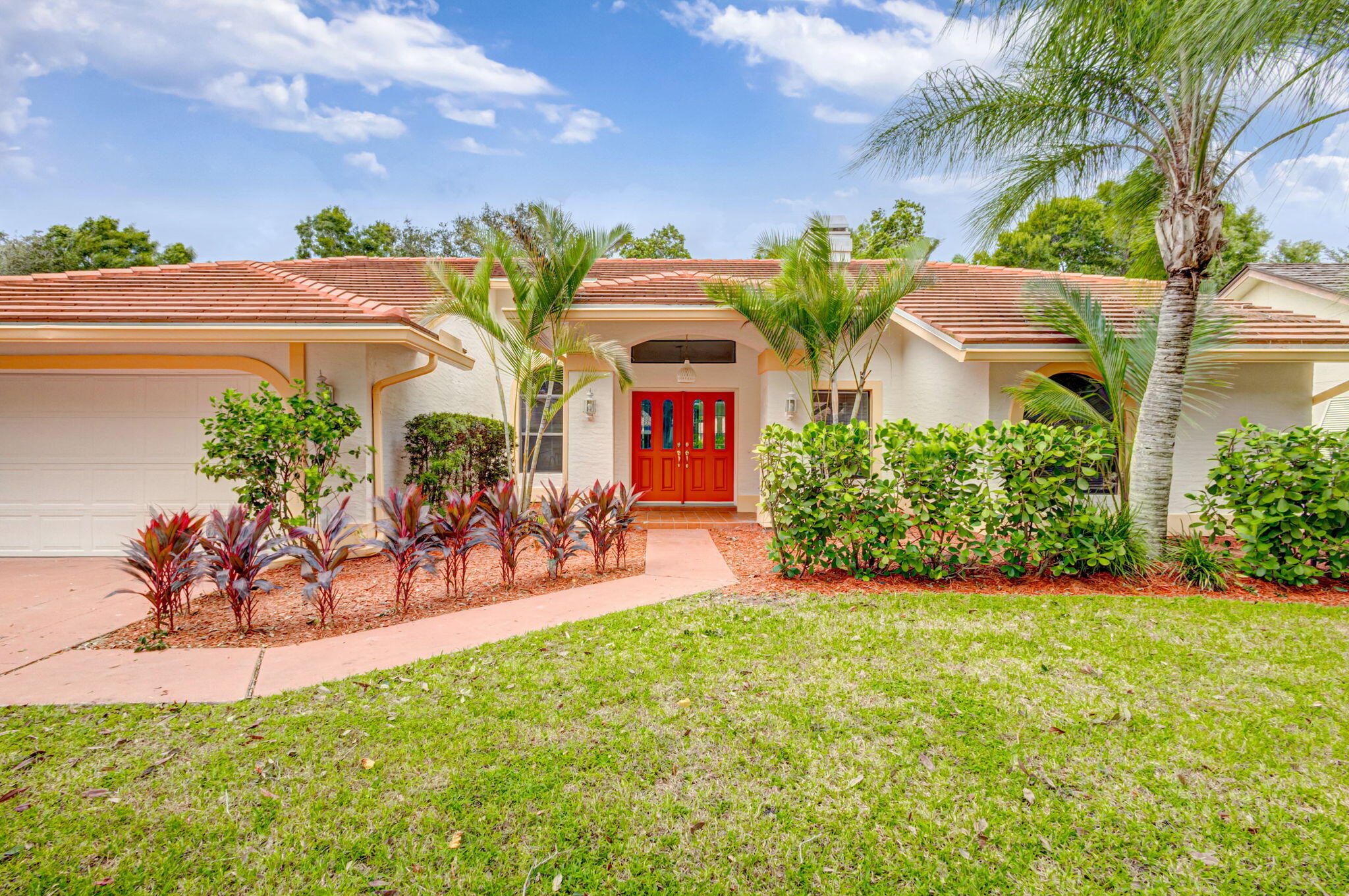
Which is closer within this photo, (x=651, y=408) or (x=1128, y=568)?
(x=1128, y=568)

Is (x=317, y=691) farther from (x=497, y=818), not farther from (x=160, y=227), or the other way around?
(x=160, y=227)

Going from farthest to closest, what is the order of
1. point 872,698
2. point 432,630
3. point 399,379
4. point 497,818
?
point 399,379, point 432,630, point 872,698, point 497,818

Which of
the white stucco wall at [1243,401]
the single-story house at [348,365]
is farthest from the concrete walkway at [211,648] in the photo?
the white stucco wall at [1243,401]

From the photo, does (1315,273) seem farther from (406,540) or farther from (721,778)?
(406,540)

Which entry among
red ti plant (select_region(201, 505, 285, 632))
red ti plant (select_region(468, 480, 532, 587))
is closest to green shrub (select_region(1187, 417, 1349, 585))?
red ti plant (select_region(468, 480, 532, 587))

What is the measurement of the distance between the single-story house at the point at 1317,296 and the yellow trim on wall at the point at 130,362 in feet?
51.5

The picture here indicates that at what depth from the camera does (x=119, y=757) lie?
289 cm

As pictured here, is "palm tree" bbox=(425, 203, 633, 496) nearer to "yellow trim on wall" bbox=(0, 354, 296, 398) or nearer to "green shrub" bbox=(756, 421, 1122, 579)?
"yellow trim on wall" bbox=(0, 354, 296, 398)

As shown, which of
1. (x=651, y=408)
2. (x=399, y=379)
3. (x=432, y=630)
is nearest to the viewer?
(x=432, y=630)

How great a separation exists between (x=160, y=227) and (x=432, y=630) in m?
30.5

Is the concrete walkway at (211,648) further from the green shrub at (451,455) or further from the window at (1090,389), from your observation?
the window at (1090,389)

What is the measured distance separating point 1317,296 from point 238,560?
16294 millimetres

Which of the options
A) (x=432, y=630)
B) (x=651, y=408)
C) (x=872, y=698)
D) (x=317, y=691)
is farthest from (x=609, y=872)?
(x=651, y=408)

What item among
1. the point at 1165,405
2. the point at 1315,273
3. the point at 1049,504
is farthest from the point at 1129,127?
the point at 1315,273
